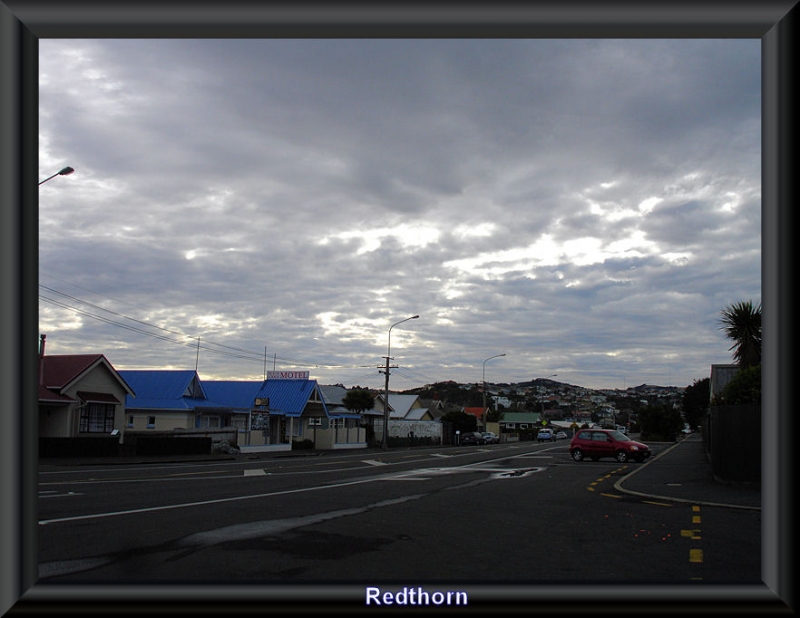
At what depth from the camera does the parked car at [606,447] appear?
99.7ft

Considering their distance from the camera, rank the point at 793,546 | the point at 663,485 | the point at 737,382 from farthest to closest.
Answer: the point at 737,382
the point at 663,485
the point at 793,546

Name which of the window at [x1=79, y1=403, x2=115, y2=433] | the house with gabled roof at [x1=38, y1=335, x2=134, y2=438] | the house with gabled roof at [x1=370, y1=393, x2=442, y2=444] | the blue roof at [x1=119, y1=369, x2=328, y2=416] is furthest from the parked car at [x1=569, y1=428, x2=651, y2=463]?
the house with gabled roof at [x1=370, y1=393, x2=442, y2=444]

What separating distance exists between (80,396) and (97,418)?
2.98 metres

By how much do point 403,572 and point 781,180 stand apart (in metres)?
4.99

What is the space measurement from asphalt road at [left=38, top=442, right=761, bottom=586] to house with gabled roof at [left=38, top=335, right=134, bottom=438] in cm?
2287

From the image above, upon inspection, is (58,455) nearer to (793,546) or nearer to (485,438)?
(793,546)

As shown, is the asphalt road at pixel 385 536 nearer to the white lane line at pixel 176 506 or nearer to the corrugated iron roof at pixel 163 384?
the white lane line at pixel 176 506

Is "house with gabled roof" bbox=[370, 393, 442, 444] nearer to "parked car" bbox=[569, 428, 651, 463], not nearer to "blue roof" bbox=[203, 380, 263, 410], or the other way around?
"blue roof" bbox=[203, 380, 263, 410]

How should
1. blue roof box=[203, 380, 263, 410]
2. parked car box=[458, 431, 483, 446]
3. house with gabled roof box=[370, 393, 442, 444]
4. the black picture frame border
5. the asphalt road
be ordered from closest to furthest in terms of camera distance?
the black picture frame border
the asphalt road
blue roof box=[203, 380, 263, 410]
parked car box=[458, 431, 483, 446]
house with gabled roof box=[370, 393, 442, 444]

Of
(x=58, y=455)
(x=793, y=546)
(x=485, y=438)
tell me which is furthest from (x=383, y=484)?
(x=485, y=438)

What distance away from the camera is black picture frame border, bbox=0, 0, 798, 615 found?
3941mm
